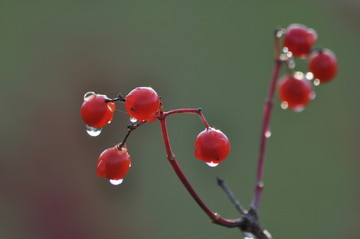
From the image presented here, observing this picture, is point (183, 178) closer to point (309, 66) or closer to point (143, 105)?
point (143, 105)

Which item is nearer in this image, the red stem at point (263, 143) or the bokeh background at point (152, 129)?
the red stem at point (263, 143)

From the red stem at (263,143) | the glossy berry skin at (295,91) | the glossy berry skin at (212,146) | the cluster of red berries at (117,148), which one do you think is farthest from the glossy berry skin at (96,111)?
the glossy berry skin at (295,91)

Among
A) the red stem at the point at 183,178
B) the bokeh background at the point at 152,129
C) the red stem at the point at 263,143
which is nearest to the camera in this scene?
the red stem at the point at 183,178

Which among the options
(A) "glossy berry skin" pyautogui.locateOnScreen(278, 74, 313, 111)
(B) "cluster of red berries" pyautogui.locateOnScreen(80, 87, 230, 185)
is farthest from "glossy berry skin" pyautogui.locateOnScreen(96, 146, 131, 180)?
(A) "glossy berry skin" pyautogui.locateOnScreen(278, 74, 313, 111)

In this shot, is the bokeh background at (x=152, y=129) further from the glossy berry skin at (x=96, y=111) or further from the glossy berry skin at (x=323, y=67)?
the glossy berry skin at (x=96, y=111)

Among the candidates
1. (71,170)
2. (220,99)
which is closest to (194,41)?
(220,99)

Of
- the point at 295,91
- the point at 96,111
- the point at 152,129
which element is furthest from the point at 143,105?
the point at 152,129

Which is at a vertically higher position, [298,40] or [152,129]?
[298,40]
